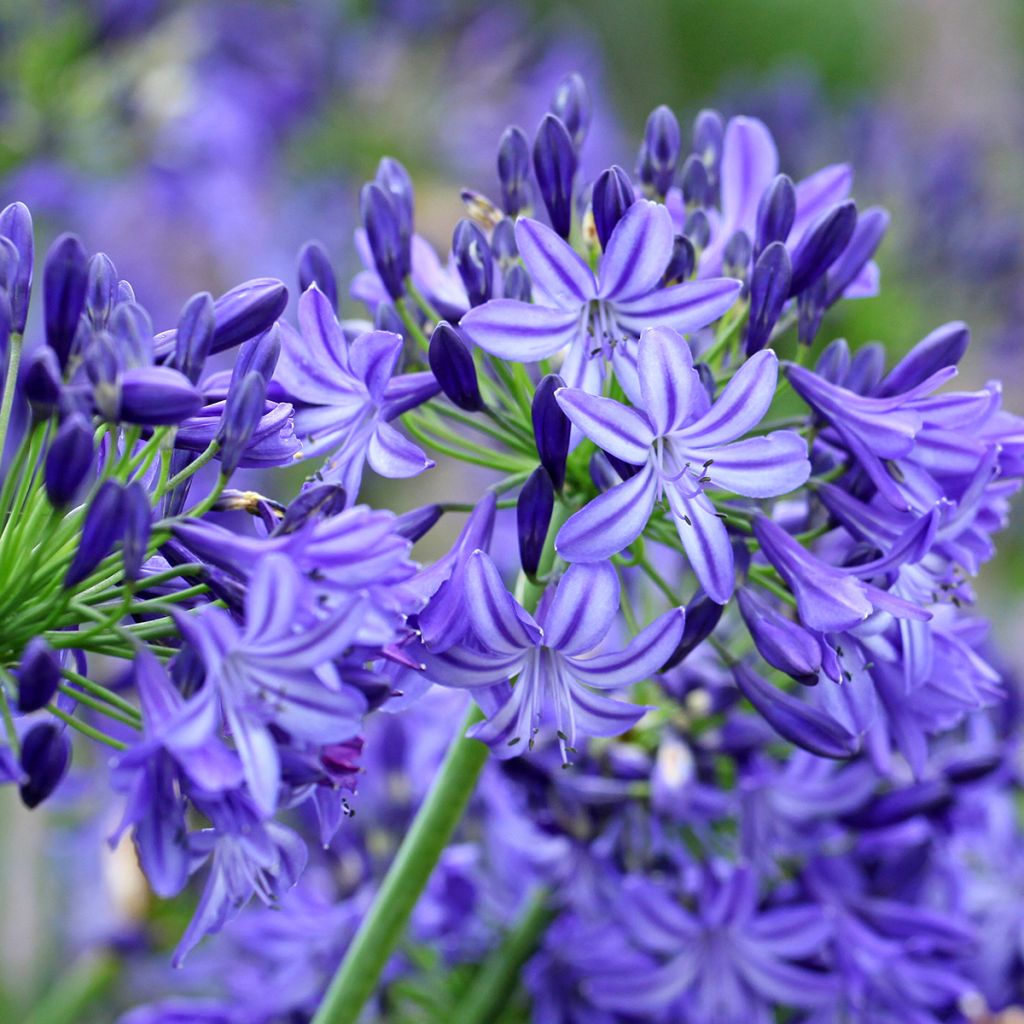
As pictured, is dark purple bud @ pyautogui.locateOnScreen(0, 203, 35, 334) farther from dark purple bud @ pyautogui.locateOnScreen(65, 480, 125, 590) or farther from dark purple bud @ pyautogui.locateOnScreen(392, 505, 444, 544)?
dark purple bud @ pyautogui.locateOnScreen(392, 505, 444, 544)

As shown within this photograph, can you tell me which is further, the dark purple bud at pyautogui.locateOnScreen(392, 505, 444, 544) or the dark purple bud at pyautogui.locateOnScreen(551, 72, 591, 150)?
the dark purple bud at pyautogui.locateOnScreen(551, 72, 591, 150)

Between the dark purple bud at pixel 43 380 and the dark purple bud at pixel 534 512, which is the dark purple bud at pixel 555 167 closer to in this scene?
the dark purple bud at pixel 534 512

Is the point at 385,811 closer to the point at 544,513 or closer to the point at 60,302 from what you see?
the point at 544,513

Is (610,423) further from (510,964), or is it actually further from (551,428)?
(510,964)

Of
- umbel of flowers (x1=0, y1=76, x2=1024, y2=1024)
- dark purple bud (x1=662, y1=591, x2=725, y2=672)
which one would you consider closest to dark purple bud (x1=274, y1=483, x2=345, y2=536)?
umbel of flowers (x1=0, y1=76, x2=1024, y2=1024)

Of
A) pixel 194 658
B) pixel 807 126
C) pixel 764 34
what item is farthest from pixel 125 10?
pixel 764 34

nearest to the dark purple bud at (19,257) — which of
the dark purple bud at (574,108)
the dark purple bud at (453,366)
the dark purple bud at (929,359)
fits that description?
the dark purple bud at (453,366)
